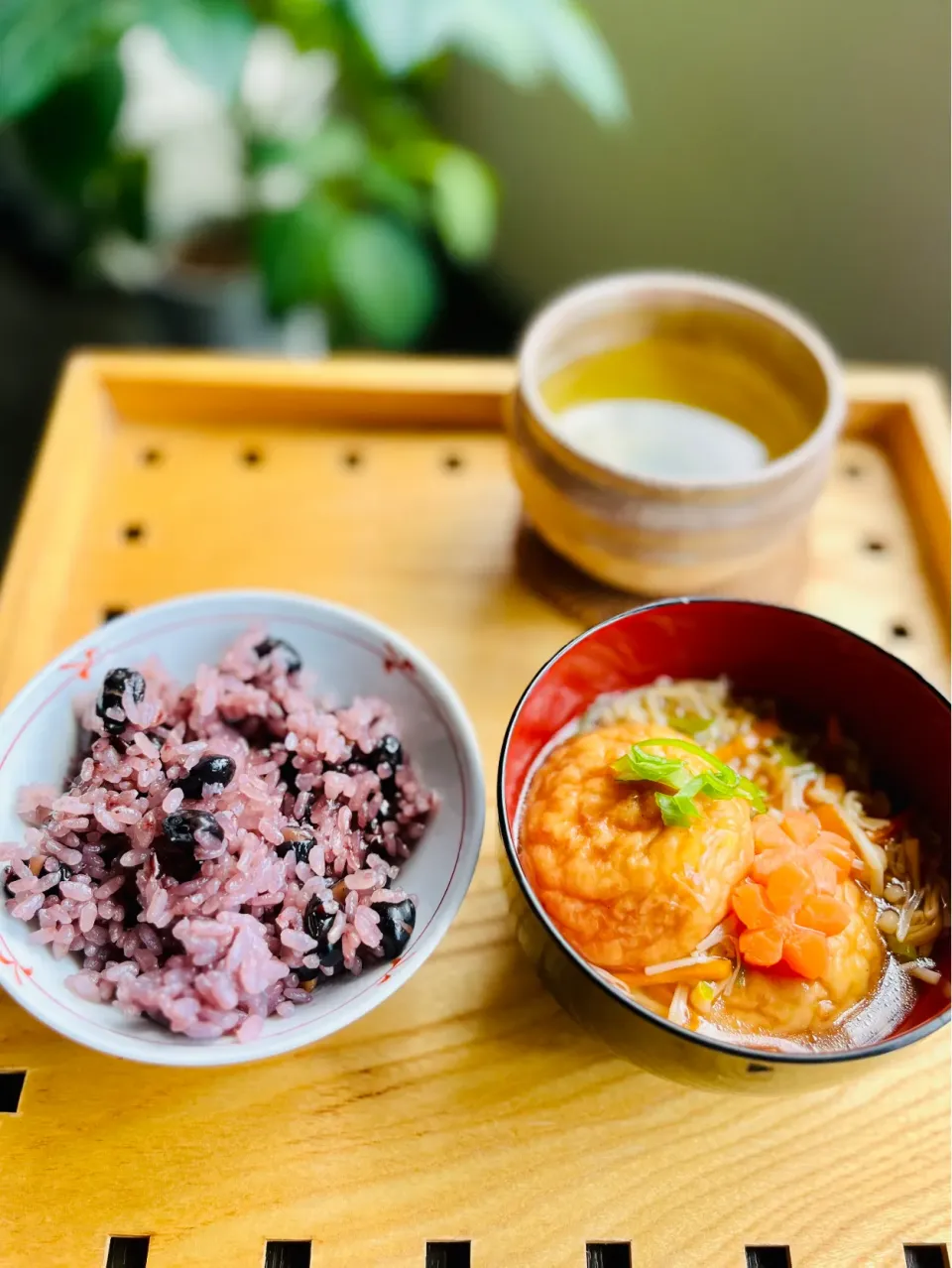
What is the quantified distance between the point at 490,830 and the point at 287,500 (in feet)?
1.80

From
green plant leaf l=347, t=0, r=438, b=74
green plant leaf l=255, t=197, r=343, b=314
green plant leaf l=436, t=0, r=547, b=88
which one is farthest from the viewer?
green plant leaf l=255, t=197, r=343, b=314

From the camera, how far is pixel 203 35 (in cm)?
151

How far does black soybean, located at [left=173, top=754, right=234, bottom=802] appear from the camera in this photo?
92cm

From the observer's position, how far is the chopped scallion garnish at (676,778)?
90 centimetres

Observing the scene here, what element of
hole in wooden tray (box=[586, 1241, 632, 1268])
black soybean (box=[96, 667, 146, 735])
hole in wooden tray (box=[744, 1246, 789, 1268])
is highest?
black soybean (box=[96, 667, 146, 735])

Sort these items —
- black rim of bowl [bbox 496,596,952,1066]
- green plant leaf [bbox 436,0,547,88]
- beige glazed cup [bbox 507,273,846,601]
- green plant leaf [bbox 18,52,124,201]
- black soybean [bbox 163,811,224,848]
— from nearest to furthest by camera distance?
1. black rim of bowl [bbox 496,596,952,1066]
2. black soybean [bbox 163,811,224,848]
3. beige glazed cup [bbox 507,273,846,601]
4. green plant leaf [bbox 436,0,547,88]
5. green plant leaf [bbox 18,52,124,201]

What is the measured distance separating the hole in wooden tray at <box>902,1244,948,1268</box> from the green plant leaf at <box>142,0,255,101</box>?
1.59 meters

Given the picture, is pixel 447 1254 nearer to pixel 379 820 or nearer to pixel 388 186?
pixel 379 820

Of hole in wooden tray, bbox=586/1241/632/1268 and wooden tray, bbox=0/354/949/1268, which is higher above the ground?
wooden tray, bbox=0/354/949/1268

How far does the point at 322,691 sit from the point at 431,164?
139cm

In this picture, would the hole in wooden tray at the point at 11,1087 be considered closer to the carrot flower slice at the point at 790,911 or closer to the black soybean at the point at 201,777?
the black soybean at the point at 201,777

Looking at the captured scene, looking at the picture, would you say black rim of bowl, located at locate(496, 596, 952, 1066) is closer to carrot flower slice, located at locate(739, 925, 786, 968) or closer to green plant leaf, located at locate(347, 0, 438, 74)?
carrot flower slice, located at locate(739, 925, 786, 968)

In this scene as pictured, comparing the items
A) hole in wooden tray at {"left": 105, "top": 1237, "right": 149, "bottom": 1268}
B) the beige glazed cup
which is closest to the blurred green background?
the beige glazed cup

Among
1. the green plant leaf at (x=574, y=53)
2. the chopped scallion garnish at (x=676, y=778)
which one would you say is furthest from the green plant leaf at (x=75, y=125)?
the chopped scallion garnish at (x=676, y=778)
